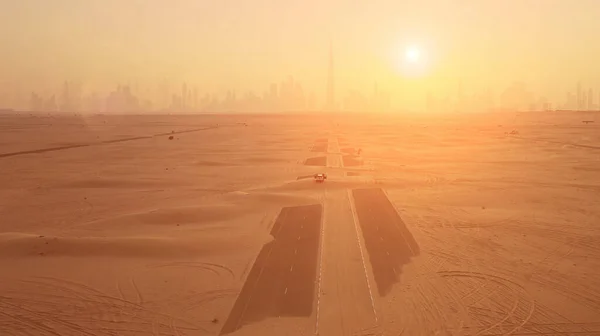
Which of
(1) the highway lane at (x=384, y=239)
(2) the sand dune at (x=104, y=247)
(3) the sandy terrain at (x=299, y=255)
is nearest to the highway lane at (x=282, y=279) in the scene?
(3) the sandy terrain at (x=299, y=255)

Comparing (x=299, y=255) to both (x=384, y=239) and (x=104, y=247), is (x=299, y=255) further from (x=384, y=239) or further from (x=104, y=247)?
(x=104, y=247)

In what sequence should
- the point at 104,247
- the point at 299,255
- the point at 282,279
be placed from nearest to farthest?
the point at 282,279
the point at 299,255
the point at 104,247

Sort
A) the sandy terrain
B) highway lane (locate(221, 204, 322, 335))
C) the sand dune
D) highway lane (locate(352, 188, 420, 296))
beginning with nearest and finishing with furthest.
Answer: the sandy terrain, highway lane (locate(221, 204, 322, 335)), highway lane (locate(352, 188, 420, 296)), the sand dune

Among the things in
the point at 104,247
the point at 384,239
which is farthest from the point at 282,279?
the point at 104,247

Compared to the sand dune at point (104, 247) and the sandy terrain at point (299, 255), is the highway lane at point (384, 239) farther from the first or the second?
the sand dune at point (104, 247)

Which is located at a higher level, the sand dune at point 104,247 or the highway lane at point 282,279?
the sand dune at point 104,247

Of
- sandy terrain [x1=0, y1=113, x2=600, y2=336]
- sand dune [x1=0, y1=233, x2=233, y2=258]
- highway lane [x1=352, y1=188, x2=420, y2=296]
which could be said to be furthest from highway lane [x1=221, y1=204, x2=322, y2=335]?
sand dune [x1=0, y1=233, x2=233, y2=258]

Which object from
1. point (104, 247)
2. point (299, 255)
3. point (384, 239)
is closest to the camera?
point (299, 255)

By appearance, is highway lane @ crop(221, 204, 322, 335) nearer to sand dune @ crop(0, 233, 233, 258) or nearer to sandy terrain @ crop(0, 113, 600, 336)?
sandy terrain @ crop(0, 113, 600, 336)
